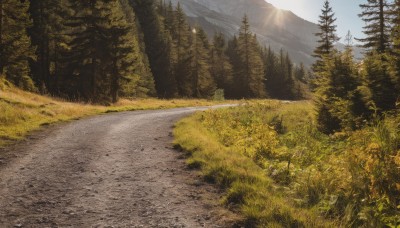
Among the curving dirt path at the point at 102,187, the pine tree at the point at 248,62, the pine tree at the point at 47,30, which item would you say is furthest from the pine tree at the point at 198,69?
the curving dirt path at the point at 102,187

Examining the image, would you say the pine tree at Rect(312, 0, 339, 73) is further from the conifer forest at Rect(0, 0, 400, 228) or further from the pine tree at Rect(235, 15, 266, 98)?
the pine tree at Rect(235, 15, 266, 98)

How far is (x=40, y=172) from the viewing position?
7660 millimetres

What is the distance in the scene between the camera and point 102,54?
101ft

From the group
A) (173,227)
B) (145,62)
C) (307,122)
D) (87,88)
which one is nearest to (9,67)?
(87,88)

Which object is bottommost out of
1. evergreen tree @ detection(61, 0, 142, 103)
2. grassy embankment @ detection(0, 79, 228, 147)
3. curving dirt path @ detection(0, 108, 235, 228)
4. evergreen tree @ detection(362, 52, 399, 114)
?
curving dirt path @ detection(0, 108, 235, 228)

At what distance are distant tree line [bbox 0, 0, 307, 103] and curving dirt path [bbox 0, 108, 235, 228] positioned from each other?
1934 centimetres

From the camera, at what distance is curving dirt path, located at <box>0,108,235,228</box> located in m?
5.33

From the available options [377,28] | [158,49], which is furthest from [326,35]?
[158,49]

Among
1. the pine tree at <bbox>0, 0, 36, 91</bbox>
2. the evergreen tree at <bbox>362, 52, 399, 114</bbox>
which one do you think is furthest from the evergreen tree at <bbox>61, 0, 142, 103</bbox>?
the evergreen tree at <bbox>362, 52, 399, 114</bbox>

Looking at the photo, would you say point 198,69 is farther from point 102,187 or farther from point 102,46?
point 102,187

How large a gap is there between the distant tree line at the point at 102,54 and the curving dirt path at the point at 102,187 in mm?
19340

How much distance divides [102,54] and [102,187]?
2596 centimetres

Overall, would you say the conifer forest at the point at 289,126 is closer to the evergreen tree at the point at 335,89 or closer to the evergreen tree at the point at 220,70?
the evergreen tree at the point at 335,89

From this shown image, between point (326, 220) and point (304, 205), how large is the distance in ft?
2.38
